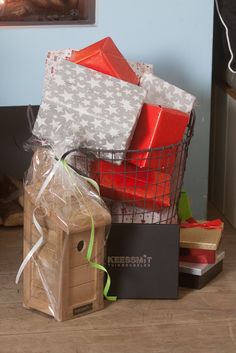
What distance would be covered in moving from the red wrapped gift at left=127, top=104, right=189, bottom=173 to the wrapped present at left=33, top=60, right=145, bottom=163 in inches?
1.7

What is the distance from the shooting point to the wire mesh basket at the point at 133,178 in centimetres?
195

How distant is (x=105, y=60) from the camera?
1954 millimetres

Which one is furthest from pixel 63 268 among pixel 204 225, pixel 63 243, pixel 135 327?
pixel 204 225

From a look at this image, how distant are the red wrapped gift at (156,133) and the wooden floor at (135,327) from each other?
0.35 metres

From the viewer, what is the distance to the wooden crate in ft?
5.90

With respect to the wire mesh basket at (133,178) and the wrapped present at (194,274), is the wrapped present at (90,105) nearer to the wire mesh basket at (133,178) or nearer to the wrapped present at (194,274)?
the wire mesh basket at (133,178)

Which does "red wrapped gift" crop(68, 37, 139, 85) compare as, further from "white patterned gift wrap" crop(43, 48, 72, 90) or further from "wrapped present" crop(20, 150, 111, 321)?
"wrapped present" crop(20, 150, 111, 321)

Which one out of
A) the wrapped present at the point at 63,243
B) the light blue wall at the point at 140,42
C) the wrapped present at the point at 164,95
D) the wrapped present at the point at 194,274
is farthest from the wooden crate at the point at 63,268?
the light blue wall at the point at 140,42

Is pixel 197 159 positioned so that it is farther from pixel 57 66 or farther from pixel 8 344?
pixel 8 344

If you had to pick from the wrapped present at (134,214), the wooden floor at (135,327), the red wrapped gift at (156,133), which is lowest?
the wooden floor at (135,327)

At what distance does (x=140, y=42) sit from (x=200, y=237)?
0.61 meters

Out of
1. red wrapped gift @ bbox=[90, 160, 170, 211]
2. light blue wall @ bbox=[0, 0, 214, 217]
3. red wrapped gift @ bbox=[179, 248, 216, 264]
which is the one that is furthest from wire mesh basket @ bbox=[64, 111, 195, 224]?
light blue wall @ bbox=[0, 0, 214, 217]

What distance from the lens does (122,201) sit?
1984 millimetres

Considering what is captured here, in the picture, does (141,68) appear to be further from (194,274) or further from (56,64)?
(194,274)
